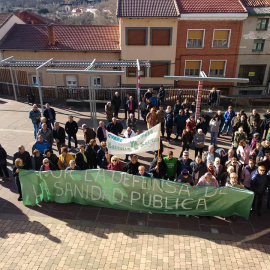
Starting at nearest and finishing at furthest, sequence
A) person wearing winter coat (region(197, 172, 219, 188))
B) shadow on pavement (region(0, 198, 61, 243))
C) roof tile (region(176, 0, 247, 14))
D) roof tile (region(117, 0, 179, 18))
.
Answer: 1. shadow on pavement (region(0, 198, 61, 243))
2. person wearing winter coat (region(197, 172, 219, 188))
3. roof tile (region(117, 0, 179, 18))
4. roof tile (region(176, 0, 247, 14))

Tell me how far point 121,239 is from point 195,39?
1992 cm

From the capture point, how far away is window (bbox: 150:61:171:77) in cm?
2388

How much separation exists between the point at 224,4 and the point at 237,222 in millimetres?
19906

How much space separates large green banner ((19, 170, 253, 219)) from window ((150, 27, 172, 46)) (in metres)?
17.3

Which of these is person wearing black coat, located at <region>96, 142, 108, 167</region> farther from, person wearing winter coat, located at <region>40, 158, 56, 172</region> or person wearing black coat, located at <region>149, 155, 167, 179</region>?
person wearing black coat, located at <region>149, 155, 167, 179</region>

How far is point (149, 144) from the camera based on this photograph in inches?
332

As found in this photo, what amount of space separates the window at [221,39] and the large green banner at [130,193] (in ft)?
61.9

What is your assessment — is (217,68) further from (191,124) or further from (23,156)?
(23,156)

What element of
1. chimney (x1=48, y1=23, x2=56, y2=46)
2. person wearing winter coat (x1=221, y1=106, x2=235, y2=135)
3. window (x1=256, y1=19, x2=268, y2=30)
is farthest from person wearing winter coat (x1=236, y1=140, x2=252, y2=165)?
chimney (x1=48, y1=23, x2=56, y2=46)

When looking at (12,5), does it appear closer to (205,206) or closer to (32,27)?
(32,27)

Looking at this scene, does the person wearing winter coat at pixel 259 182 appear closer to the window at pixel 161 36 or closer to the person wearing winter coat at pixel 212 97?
the person wearing winter coat at pixel 212 97

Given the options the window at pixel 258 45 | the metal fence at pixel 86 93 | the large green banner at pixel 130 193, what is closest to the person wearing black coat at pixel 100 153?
the large green banner at pixel 130 193

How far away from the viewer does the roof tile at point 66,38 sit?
23.4 meters

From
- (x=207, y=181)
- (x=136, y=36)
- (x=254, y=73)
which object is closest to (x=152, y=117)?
(x=207, y=181)
